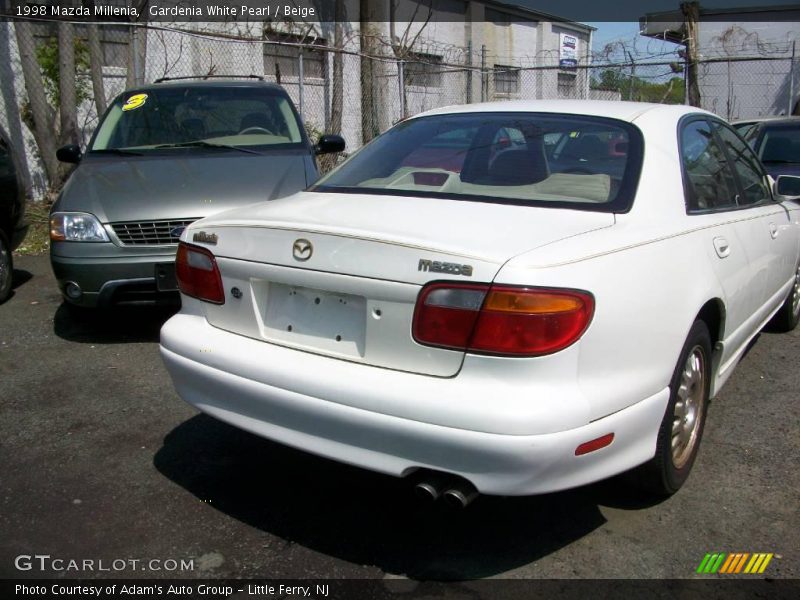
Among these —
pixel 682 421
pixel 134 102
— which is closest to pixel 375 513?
pixel 682 421

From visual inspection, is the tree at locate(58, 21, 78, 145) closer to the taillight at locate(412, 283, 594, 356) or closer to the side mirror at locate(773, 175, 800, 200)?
the side mirror at locate(773, 175, 800, 200)

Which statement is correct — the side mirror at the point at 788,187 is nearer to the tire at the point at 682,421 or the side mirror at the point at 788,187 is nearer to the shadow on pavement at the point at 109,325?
the tire at the point at 682,421

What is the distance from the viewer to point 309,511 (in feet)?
10.3

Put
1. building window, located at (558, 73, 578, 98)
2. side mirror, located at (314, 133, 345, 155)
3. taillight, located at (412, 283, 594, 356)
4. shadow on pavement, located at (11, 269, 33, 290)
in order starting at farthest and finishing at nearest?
building window, located at (558, 73, 578, 98) → shadow on pavement, located at (11, 269, 33, 290) → side mirror, located at (314, 133, 345, 155) → taillight, located at (412, 283, 594, 356)

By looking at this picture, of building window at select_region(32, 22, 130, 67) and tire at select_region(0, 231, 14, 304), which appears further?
building window at select_region(32, 22, 130, 67)

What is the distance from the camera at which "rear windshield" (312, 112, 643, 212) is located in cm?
302

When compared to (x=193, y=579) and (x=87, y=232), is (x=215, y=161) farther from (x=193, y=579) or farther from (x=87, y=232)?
(x=193, y=579)

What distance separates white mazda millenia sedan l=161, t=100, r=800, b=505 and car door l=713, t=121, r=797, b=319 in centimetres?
34

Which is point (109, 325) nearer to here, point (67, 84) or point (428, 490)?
point (428, 490)

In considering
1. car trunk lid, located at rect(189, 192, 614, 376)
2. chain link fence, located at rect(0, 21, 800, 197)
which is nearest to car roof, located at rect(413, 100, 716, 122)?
car trunk lid, located at rect(189, 192, 614, 376)

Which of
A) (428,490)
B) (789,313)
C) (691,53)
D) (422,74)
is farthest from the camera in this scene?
(422,74)

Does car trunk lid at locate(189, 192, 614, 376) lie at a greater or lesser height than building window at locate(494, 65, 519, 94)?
lesser

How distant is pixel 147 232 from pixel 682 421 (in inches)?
137

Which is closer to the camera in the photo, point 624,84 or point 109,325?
point 109,325
